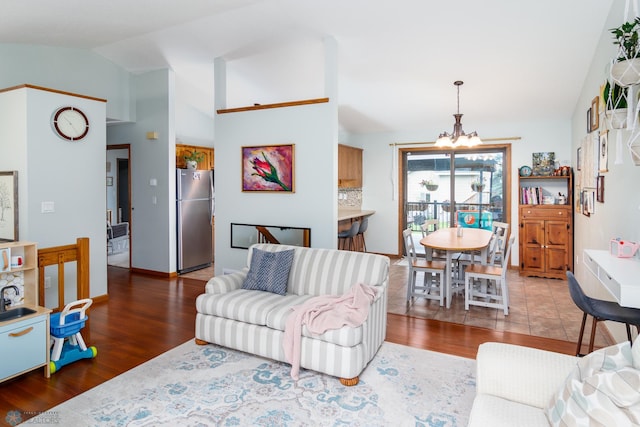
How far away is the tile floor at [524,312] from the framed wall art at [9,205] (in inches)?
151

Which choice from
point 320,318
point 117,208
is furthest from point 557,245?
point 117,208

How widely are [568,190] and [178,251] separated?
18.9 ft

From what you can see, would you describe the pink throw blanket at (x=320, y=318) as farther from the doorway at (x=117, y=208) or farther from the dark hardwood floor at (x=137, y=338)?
the doorway at (x=117, y=208)

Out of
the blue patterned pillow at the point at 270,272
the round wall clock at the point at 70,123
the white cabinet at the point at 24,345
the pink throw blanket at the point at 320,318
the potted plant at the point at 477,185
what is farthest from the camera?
the potted plant at the point at 477,185

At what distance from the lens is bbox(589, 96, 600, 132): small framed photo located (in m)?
3.79

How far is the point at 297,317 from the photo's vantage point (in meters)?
2.75

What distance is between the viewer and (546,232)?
18.9ft

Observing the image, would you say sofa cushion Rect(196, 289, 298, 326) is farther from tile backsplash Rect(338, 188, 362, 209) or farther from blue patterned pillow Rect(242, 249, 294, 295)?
tile backsplash Rect(338, 188, 362, 209)

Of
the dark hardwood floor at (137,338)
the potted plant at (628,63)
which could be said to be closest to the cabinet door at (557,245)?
the dark hardwood floor at (137,338)

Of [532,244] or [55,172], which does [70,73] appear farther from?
[532,244]

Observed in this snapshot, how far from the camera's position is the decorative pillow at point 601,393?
4.01 ft

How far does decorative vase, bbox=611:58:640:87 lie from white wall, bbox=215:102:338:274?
2.53m

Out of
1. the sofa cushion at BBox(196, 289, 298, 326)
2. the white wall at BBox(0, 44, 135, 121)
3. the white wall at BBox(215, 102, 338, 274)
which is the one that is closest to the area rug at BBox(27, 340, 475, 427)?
the sofa cushion at BBox(196, 289, 298, 326)

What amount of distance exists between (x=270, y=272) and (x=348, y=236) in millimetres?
3081
